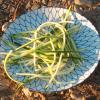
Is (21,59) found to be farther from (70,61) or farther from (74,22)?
(74,22)

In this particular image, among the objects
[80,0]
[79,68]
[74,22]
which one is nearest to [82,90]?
[79,68]

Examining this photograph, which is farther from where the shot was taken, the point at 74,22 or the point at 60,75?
the point at 74,22

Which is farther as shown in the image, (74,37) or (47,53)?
(74,37)
